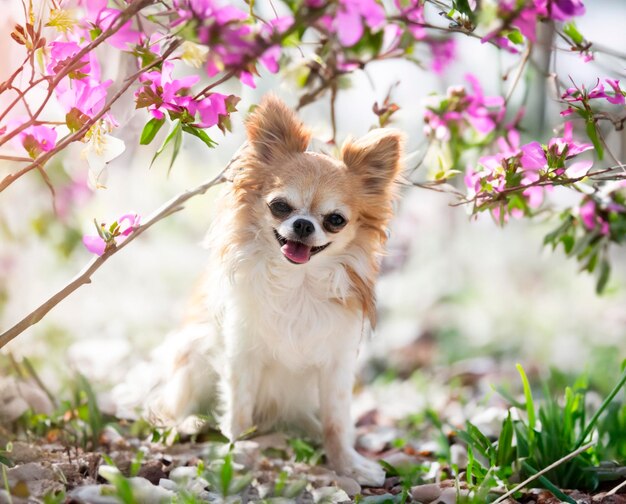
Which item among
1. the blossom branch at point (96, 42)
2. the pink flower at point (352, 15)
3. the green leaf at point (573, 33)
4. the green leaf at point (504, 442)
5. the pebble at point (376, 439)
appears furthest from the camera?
the pebble at point (376, 439)

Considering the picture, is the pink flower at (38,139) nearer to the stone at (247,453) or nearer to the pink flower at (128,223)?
the pink flower at (128,223)

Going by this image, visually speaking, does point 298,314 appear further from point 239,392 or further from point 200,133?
point 200,133

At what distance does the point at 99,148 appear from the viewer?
6.66 feet

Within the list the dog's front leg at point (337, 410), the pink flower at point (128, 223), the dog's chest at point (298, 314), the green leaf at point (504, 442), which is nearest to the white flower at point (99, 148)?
the pink flower at point (128, 223)

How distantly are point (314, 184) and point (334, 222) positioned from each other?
0.53 ft

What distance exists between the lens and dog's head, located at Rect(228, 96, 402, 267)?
2525mm

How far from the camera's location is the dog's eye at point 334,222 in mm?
2521

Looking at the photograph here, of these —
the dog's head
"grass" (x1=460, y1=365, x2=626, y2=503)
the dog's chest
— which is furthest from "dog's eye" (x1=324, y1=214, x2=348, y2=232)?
"grass" (x1=460, y1=365, x2=626, y2=503)

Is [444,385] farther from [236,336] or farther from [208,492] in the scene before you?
[208,492]

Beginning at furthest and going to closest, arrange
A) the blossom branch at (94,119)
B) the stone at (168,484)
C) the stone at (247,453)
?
the stone at (247,453) < the stone at (168,484) < the blossom branch at (94,119)

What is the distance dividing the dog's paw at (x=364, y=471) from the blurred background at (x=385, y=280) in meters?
0.91

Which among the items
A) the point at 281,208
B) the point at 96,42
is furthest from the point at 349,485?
the point at 96,42

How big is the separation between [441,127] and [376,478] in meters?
1.42

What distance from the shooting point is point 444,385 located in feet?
14.3
